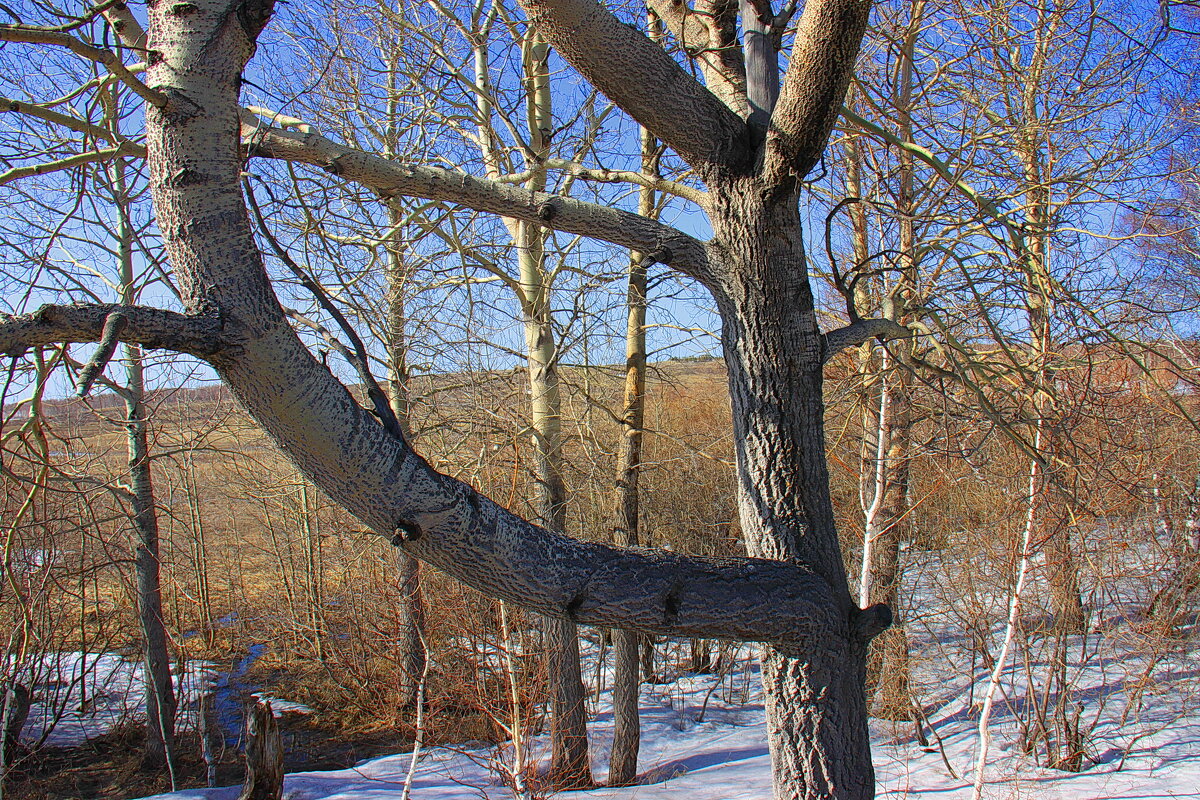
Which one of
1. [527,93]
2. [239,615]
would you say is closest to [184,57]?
[527,93]

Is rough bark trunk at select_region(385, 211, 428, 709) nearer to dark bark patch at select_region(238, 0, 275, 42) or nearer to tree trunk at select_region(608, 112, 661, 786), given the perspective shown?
tree trunk at select_region(608, 112, 661, 786)

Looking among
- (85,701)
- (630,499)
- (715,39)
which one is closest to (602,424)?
(630,499)

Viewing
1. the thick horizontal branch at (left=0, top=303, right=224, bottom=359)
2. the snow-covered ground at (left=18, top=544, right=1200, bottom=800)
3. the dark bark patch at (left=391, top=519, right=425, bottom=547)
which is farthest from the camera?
the snow-covered ground at (left=18, top=544, right=1200, bottom=800)

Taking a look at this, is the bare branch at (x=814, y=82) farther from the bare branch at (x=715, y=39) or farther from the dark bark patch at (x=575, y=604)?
the dark bark patch at (x=575, y=604)

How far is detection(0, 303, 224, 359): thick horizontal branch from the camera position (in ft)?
4.80

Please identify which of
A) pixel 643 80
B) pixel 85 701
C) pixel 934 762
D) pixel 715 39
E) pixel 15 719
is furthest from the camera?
pixel 85 701

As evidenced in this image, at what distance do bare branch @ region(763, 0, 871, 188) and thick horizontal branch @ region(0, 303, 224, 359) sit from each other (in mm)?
1744

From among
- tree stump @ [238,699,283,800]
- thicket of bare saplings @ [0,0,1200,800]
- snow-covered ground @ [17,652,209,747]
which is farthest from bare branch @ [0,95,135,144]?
snow-covered ground @ [17,652,209,747]

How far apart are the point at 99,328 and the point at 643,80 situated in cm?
169

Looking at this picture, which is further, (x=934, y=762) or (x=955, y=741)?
(x=955, y=741)

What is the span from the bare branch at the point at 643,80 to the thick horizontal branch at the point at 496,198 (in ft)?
0.97

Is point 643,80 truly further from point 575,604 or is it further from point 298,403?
point 575,604

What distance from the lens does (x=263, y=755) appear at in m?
6.30

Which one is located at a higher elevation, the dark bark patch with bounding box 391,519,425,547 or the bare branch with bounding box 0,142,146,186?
the bare branch with bounding box 0,142,146,186
